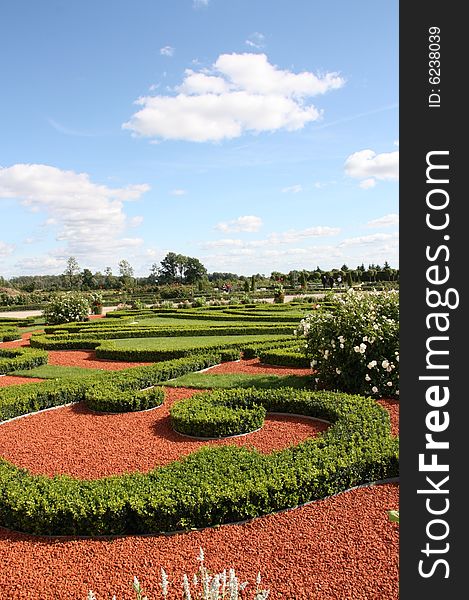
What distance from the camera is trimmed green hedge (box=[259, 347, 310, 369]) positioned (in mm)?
10991

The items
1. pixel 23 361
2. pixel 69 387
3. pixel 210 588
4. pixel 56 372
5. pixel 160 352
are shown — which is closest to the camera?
pixel 210 588

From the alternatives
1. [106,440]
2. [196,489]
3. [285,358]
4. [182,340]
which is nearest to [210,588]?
[196,489]

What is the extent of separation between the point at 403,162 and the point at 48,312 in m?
23.2

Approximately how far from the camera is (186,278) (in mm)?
74875

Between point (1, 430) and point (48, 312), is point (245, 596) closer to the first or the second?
point (1, 430)

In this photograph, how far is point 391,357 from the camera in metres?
8.12

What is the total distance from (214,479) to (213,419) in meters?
1.97

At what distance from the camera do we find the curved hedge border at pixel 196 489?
168 inches

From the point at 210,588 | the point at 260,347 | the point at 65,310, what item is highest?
→ the point at 65,310

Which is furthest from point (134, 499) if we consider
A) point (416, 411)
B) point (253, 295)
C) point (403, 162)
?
point (253, 295)

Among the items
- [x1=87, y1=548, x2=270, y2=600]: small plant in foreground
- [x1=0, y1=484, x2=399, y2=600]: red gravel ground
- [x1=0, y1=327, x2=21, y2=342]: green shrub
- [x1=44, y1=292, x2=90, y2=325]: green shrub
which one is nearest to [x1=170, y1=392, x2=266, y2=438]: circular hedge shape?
[x1=0, y1=484, x2=399, y2=600]: red gravel ground

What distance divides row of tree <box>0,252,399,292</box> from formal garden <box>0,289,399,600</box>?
36687 millimetres

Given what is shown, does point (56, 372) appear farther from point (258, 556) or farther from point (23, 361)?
point (258, 556)

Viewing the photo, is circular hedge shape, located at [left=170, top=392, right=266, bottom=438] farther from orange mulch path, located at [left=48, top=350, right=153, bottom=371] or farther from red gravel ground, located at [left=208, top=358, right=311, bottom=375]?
orange mulch path, located at [left=48, top=350, right=153, bottom=371]
